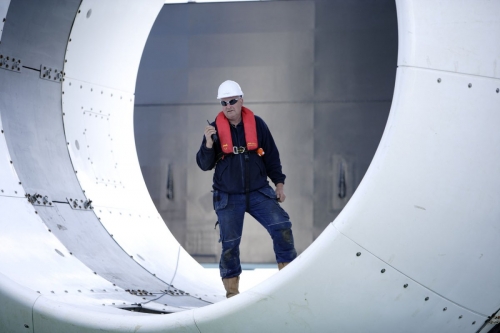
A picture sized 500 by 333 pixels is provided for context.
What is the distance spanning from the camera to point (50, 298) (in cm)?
288

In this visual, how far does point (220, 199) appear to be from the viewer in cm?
380

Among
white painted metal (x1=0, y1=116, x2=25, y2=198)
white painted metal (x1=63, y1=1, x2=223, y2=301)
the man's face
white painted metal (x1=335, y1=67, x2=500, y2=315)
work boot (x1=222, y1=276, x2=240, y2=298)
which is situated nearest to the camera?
white painted metal (x1=335, y1=67, x2=500, y2=315)

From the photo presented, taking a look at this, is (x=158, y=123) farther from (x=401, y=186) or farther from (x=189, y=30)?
(x=401, y=186)

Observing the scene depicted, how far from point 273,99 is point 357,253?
5795 millimetres

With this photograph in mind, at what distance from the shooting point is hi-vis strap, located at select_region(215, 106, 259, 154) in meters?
3.69

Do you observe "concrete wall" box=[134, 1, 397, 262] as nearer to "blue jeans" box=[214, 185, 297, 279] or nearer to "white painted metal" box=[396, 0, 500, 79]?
"blue jeans" box=[214, 185, 297, 279]

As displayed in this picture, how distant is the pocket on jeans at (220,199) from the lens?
3.76 meters

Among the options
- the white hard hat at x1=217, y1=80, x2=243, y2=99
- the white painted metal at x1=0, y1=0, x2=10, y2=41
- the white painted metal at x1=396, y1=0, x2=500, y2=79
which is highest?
the white painted metal at x1=0, y1=0, x2=10, y2=41

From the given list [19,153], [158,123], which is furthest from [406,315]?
[158,123]

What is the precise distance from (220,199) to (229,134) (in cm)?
35

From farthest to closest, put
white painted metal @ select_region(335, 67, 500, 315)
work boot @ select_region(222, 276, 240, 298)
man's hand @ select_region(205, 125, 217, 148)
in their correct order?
work boot @ select_region(222, 276, 240, 298), man's hand @ select_region(205, 125, 217, 148), white painted metal @ select_region(335, 67, 500, 315)

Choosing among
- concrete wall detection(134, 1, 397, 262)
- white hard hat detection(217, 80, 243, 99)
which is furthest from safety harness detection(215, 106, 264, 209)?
concrete wall detection(134, 1, 397, 262)

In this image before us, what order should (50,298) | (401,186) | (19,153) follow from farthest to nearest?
1. (19,153)
2. (50,298)
3. (401,186)

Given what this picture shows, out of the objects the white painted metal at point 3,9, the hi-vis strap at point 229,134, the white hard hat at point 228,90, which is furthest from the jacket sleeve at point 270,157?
the white painted metal at point 3,9
